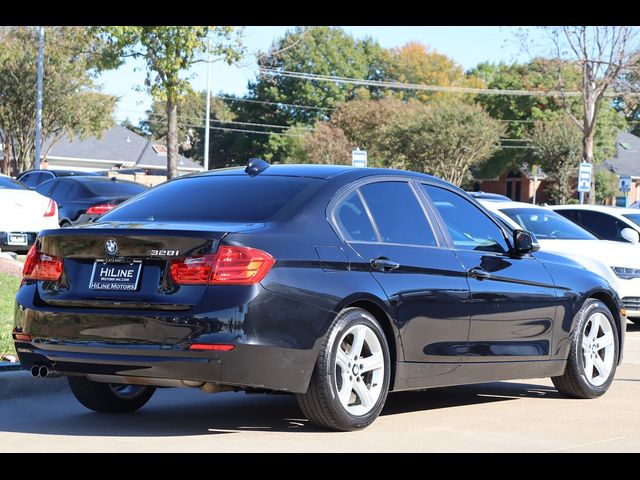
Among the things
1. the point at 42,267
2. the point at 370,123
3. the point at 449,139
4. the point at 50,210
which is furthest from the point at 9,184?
the point at 370,123

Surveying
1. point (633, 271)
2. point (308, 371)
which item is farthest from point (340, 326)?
point (633, 271)

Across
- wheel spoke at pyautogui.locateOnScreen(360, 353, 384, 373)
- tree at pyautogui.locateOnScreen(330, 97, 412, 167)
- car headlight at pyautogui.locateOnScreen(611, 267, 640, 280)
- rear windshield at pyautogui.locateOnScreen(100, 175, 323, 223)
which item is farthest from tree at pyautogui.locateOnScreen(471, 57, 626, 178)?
wheel spoke at pyautogui.locateOnScreen(360, 353, 384, 373)

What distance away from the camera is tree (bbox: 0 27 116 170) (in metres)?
52.2

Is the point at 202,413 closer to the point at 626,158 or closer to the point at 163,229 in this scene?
the point at 163,229

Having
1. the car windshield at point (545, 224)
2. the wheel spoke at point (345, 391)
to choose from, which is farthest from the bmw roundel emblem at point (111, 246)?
the car windshield at point (545, 224)

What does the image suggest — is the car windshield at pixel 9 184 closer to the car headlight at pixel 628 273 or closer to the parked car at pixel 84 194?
the parked car at pixel 84 194

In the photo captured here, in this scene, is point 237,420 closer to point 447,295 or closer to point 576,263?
point 447,295

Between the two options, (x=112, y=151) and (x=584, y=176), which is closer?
(x=584, y=176)

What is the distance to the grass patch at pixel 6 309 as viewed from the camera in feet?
32.1

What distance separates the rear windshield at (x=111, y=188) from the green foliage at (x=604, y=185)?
62842 mm

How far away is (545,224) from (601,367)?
255 inches

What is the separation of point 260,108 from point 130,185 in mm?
80157

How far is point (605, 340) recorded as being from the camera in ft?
30.7

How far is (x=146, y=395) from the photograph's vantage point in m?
8.23
